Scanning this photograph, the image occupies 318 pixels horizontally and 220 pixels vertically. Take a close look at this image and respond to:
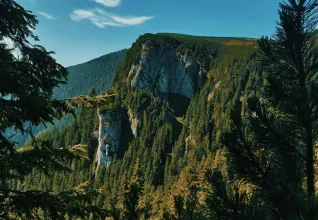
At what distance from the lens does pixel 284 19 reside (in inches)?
186

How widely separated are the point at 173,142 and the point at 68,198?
132 metres

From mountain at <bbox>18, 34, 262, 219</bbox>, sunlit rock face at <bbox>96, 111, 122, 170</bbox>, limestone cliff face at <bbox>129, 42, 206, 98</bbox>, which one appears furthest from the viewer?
limestone cliff face at <bbox>129, 42, 206, 98</bbox>

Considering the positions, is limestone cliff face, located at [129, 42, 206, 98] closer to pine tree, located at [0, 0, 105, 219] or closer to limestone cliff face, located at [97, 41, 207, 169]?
limestone cliff face, located at [97, 41, 207, 169]

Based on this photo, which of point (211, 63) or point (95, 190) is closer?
point (95, 190)

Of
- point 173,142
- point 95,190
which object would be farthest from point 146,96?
point 95,190

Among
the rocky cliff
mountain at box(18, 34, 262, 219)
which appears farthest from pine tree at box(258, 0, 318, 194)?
the rocky cliff

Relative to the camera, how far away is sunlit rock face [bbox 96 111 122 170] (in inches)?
5630

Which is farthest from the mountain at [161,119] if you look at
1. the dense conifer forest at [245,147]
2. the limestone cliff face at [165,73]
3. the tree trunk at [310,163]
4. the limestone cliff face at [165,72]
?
the tree trunk at [310,163]

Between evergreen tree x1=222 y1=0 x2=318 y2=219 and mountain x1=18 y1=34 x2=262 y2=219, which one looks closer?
evergreen tree x1=222 y1=0 x2=318 y2=219

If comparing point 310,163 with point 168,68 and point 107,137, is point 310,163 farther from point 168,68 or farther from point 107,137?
point 168,68

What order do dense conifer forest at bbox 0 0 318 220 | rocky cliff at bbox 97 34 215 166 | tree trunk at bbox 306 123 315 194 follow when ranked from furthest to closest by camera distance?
rocky cliff at bbox 97 34 215 166, tree trunk at bbox 306 123 315 194, dense conifer forest at bbox 0 0 318 220

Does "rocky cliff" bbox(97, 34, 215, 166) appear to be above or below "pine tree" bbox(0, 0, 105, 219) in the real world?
above

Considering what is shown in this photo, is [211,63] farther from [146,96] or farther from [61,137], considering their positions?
[61,137]

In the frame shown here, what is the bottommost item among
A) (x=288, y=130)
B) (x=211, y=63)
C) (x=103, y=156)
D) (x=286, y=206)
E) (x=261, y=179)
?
(x=103, y=156)
